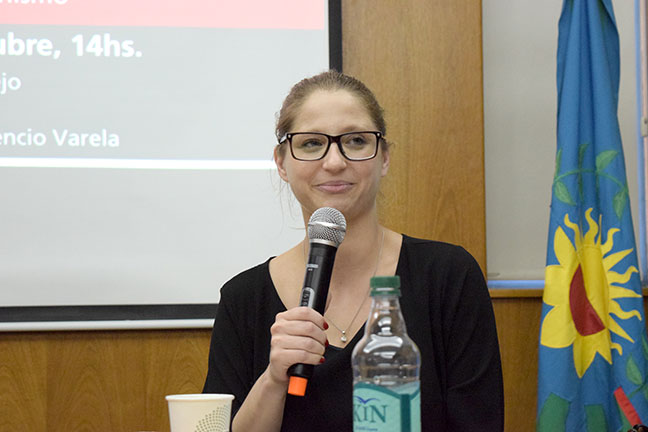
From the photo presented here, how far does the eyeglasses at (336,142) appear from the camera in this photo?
56.3 inches

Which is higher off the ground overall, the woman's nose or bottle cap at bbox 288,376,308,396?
the woman's nose

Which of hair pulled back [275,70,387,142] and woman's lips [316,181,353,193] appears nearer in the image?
woman's lips [316,181,353,193]

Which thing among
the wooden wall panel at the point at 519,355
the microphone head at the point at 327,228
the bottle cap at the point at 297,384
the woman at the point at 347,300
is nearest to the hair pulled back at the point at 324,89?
the woman at the point at 347,300

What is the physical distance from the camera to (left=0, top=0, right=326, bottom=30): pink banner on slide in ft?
8.55

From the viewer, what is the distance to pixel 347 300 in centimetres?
154

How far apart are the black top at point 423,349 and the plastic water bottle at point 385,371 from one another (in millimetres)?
514

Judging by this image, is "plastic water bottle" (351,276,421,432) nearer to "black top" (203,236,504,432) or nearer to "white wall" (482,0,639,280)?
"black top" (203,236,504,432)

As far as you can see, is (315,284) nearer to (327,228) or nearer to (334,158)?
(327,228)

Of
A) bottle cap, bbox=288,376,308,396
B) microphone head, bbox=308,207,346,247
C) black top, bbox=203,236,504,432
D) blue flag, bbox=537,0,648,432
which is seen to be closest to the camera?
bottle cap, bbox=288,376,308,396

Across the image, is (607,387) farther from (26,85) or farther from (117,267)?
(26,85)

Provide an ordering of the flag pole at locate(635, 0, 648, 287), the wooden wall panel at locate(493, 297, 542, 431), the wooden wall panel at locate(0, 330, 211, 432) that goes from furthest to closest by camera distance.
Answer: the flag pole at locate(635, 0, 648, 287) < the wooden wall panel at locate(493, 297, 542, 431) < the wooden wall panel at locate(0, 330, 211, 432)

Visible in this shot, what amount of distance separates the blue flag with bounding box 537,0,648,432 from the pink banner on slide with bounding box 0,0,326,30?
95 cm

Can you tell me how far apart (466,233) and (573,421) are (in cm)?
74

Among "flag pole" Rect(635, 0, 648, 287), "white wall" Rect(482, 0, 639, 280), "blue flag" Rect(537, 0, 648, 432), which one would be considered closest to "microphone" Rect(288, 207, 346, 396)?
"blue flag" Rect(537, 0, 648, 432)
